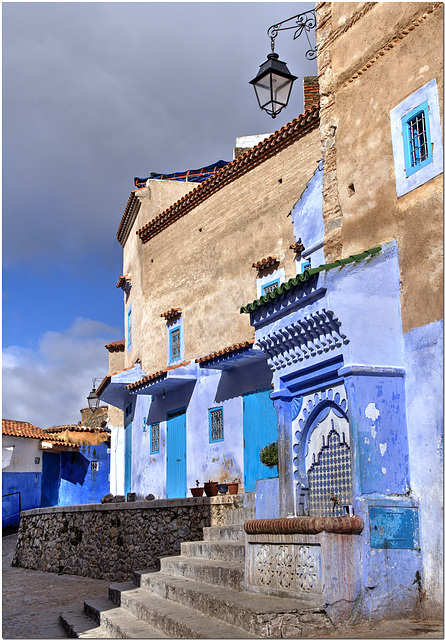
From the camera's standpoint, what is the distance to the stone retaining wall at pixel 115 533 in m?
12.8

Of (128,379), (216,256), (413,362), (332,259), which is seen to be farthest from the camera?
(128,379)

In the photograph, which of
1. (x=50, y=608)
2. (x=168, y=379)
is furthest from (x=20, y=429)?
(x=50, y=608)

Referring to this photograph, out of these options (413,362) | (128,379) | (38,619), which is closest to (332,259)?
(413,362)

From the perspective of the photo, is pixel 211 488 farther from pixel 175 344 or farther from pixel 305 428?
pixel 175 344

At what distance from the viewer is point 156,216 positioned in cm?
2225

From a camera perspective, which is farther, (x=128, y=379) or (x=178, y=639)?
(x=128, y=379)

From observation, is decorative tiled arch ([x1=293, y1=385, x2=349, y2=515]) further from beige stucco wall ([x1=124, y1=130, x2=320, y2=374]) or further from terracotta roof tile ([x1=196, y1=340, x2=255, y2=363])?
beige stucco wall ([x1=124, y1=130, x2=320, y2=374])

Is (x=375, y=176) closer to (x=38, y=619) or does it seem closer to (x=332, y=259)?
(x=332, y=259)

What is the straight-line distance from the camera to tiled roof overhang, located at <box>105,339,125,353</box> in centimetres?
3070

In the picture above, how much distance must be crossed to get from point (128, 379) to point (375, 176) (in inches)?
571

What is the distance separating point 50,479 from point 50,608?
19.8 m

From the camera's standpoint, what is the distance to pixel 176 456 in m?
18.3

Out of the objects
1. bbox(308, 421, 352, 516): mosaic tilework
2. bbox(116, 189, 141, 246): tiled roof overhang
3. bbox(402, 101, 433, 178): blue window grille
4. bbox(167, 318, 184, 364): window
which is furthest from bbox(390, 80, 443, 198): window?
bbox(116, 189, 141, 246): tiled roof overhang

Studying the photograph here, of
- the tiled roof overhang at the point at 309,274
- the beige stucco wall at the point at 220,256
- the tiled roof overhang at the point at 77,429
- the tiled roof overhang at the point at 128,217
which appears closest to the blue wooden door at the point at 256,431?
the beige stucco wall at the point at 220,256
